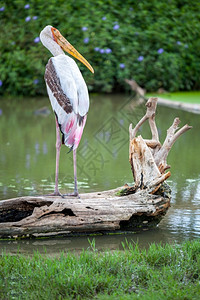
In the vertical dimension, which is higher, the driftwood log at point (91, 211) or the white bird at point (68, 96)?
the white bird at point (68, 96)

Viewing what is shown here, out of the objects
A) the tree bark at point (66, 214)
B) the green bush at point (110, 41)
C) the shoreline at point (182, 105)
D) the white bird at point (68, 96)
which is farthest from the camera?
the green bush at point (110, 41)

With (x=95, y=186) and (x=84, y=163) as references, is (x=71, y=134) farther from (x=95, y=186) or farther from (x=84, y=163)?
(x=84, y=163)

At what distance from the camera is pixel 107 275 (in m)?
3.51

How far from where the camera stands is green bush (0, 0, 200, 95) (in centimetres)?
1424

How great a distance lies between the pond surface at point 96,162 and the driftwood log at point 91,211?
0.29 ft

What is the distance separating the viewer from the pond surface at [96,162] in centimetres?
466

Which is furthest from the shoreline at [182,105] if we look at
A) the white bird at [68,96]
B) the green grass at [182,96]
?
the white bird at [68,96]

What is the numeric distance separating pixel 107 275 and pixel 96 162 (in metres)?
4.38

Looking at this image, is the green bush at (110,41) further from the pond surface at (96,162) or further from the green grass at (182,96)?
the pond surface at (96,162)

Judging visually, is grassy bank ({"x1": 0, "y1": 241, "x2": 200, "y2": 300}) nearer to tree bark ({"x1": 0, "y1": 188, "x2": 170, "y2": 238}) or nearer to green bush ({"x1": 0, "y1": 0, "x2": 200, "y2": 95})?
tree bark ({"x1": 0, "y1": 188, "x2": 170, "y2": 238})

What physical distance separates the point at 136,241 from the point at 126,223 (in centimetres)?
25

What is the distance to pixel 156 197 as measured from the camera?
4.79 meters

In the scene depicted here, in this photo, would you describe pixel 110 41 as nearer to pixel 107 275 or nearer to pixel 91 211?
pixel 91 211

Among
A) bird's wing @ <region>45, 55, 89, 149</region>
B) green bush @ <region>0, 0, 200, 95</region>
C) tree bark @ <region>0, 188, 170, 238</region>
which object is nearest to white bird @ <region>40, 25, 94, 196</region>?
bird's wing @ <region>45, 55, 89, 149</region>
